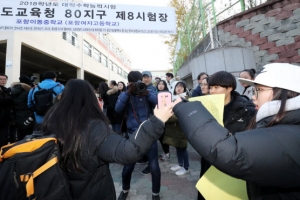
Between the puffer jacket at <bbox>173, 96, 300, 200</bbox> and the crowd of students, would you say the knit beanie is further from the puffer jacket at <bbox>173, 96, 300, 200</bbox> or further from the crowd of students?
the puffer jacket at <bbox>173, 96, 300, 200</bbox>

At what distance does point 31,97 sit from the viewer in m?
3.38

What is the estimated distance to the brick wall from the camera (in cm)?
417

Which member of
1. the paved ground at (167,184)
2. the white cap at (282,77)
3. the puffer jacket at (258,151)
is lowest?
the paved ground at (167,184)

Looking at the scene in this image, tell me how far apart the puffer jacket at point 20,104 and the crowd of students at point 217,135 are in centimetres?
286

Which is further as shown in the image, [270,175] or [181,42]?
[181,42]

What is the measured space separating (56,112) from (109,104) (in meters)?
3.38

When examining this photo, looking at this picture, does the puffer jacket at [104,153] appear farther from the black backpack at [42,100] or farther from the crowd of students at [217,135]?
the black backpack at [42,100]

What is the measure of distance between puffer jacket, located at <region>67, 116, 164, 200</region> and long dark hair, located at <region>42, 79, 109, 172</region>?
46 millimetres

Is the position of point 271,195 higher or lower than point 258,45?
lower

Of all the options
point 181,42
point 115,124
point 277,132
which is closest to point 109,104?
point 115,124

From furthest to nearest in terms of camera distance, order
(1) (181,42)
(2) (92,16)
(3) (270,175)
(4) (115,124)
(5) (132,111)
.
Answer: (1) (181,42), (4) (115,124), (2) (92,16), (5) (132,111), (3) (270,175)

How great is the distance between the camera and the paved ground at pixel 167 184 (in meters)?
2.46

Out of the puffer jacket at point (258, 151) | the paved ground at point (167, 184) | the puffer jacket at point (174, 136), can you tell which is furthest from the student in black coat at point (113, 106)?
the puffer jacket at point (258, 151)

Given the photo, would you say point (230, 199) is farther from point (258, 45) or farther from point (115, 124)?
point (258, 45)
